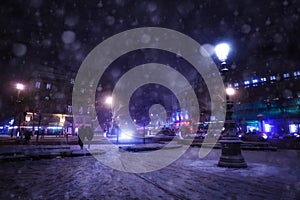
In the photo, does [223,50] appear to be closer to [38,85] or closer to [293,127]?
[293,127]

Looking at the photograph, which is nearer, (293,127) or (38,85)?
(293,127)

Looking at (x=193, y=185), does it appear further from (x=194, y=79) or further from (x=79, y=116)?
(x=194, y=79)

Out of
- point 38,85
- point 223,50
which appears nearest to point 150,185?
point 223,50

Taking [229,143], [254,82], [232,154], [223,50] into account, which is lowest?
[232,154]

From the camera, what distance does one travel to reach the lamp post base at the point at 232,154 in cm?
841

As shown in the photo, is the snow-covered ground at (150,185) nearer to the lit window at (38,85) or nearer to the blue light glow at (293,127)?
the blue light glow at (293,127)

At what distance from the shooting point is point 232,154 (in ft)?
28.3

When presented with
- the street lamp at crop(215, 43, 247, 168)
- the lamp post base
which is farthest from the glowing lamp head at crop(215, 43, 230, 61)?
the lamp post base

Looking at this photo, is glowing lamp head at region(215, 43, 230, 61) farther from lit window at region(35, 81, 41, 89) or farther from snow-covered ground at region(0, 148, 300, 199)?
lit window at region(35, 81, 41, 89)

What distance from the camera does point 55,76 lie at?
186 ft

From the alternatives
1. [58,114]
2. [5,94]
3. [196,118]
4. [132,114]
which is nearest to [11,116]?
[5,94]

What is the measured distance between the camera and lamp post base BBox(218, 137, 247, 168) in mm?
8414

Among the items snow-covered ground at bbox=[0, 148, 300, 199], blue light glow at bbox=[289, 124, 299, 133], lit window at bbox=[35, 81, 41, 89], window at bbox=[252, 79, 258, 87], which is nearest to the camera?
snow-covered ground at bbox=[0, 148, 300, 199]

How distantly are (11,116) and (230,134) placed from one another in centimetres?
4728
